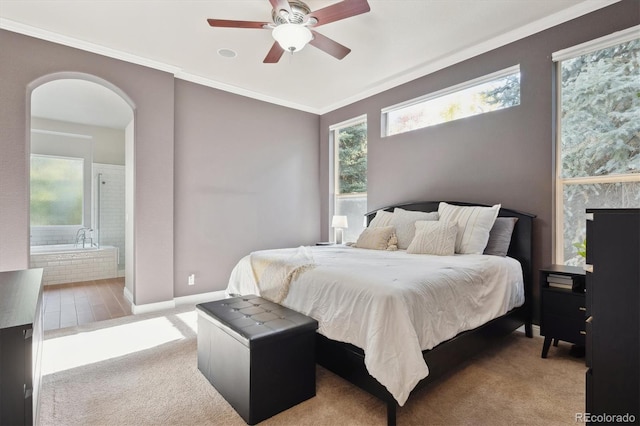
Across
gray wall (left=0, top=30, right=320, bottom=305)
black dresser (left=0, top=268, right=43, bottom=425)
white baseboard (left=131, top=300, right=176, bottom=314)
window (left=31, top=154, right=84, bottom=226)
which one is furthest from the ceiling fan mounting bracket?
window (left=31, top=154, right=84, bottom=226)

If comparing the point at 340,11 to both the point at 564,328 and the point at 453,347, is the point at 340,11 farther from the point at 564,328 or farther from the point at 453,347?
the point at 564,328

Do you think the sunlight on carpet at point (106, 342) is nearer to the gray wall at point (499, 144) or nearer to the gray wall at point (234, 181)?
the gray wall at point (234, 181)

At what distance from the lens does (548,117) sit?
288 centimetres

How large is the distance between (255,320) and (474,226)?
2.20m

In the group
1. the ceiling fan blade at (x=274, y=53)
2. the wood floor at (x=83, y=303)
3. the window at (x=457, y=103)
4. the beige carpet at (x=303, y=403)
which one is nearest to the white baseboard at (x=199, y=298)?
the wood floor at (x=83, y=303)

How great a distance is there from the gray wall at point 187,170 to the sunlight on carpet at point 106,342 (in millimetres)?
550

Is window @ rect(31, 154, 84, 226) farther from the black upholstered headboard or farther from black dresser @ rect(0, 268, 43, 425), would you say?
the black upholstered headboard

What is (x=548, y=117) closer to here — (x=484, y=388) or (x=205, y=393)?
(x=484, y=388)

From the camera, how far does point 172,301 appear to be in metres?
3.76

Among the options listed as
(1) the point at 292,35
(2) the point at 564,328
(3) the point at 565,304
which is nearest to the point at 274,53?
(1) the point at 292,35

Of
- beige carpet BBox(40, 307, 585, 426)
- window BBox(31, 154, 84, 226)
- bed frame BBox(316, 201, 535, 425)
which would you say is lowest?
beige carpet BBox(40, 307, 585, 426)

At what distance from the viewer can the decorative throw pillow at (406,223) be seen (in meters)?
3.35

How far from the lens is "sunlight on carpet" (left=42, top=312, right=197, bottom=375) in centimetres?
240

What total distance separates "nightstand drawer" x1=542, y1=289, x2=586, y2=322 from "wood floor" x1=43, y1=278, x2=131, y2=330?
4.19 m
